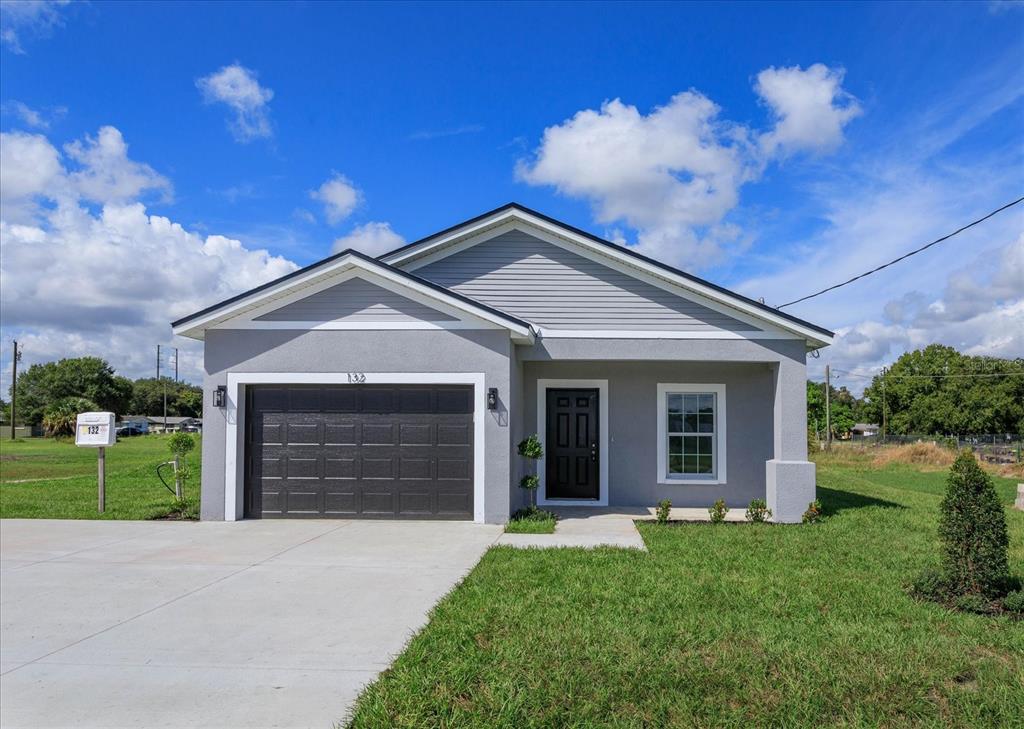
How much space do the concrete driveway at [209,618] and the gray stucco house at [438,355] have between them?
127cm

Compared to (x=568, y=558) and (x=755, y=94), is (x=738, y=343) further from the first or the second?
(x=755, y=94)

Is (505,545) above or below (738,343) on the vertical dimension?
below

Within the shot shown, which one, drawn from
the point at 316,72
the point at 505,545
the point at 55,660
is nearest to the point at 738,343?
the point at 505,545

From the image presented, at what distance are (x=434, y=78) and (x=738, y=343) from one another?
7.74 metres

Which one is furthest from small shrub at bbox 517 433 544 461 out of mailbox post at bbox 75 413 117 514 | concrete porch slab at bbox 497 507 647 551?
mailbox post at bbox 75 413 117 514

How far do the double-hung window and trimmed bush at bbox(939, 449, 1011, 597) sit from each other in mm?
6753

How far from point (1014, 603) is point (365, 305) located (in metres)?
9.13

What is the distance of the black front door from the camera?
45.7ft

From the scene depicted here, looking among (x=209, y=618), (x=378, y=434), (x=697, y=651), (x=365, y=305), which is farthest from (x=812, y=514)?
(x=209, y=618)

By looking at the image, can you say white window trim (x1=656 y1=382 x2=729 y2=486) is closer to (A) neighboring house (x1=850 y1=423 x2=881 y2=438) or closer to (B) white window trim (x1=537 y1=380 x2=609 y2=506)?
(B) white window trim (x1=537 y1=380 x2=609 y2=506)

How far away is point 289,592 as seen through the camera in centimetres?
706

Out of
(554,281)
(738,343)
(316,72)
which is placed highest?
(316,72)

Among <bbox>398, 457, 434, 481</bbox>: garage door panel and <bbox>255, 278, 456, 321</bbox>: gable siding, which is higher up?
<bbox>255, 278, 456, 321</bbox>: gable siding

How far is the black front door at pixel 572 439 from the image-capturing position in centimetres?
1393
